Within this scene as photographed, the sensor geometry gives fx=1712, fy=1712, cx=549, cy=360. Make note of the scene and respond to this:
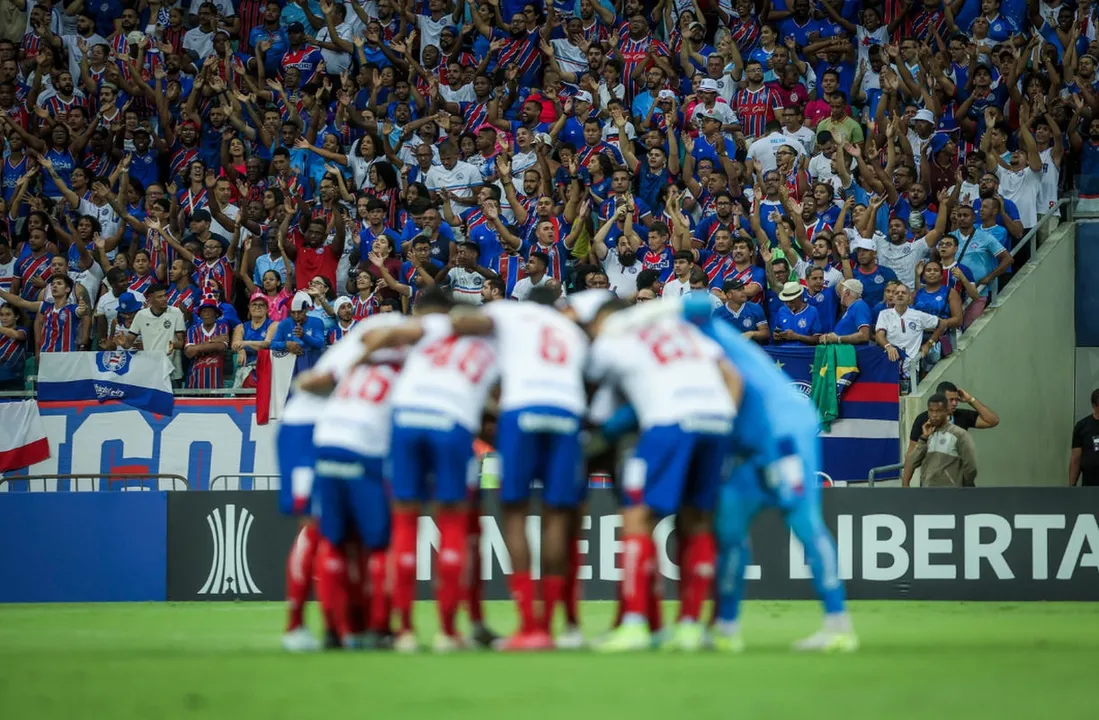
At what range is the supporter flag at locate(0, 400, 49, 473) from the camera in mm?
19328

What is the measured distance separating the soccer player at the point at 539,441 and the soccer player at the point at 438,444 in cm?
19

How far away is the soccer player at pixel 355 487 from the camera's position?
9.96 meters

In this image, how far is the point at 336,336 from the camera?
19812mm

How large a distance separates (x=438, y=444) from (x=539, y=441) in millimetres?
566

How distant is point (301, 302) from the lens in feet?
65.6

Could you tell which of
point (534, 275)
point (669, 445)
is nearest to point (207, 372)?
point (534, 275)

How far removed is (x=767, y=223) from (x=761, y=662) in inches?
479

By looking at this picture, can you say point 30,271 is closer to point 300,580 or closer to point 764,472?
point 300,580

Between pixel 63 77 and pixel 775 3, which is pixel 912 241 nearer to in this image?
pixel 775 3

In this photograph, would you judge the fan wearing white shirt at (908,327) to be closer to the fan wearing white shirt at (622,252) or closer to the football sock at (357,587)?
the fan wearing white shirt at (622,252)

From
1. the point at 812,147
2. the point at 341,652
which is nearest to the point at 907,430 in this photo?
the point at 812,147

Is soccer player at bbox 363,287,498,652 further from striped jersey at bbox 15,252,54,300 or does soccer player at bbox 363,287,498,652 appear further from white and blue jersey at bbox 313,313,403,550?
striped jersey at bbox 15,252,54,300

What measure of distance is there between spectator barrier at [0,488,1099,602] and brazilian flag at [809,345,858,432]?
2030 millimetres

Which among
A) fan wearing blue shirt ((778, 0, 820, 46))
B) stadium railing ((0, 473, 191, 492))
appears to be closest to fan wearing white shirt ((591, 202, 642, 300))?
fan wearing blue shirt ((778, 0, 820, 46))
